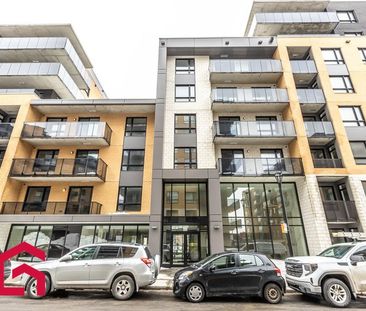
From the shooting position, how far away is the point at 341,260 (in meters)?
7.61

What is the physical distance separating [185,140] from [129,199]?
6247mm

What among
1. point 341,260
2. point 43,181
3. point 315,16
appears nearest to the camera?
point 341,260

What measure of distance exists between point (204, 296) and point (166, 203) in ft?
27.7

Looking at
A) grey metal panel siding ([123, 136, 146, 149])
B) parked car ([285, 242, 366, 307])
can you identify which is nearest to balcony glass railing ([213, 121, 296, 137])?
grey metal panel siding ([123, 136, 146, 149])

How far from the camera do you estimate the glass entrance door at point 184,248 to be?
565 inches

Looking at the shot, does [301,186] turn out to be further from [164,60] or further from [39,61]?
[39,61]

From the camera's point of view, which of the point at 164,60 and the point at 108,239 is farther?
the point at 164,60

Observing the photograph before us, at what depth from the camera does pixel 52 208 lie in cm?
1619

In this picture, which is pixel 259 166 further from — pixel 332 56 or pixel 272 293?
pixel 332 56

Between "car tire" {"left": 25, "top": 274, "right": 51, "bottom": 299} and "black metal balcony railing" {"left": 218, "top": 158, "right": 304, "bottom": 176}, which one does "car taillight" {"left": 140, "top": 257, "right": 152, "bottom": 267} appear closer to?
"car tire" {"left": 25, "top": 274, "right": 51, "bottom": 299}

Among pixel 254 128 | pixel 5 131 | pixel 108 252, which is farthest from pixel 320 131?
pixel 5 131

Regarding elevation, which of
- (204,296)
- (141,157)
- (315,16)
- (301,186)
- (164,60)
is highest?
(315,16)

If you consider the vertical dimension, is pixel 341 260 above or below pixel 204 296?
above

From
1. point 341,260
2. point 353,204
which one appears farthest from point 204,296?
point 353,204
